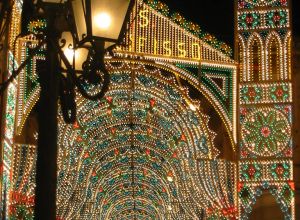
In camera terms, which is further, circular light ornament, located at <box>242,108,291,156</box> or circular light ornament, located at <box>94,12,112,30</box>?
circular light ornament, located at <box>242,108,291,156</box>

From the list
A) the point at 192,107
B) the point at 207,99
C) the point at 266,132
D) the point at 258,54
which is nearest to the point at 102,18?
the point at 266,132

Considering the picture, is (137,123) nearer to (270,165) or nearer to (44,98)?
(270,165)

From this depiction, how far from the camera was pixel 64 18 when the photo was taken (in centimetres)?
663

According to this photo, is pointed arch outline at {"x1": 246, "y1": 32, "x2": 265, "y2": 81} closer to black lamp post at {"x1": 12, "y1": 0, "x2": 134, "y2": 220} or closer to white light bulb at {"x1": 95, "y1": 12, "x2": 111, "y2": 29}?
black lamp post at {"x1": 12, "y1": 0, "x2": 134, "y2": 220}

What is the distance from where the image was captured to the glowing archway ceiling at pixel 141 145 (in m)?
17.6

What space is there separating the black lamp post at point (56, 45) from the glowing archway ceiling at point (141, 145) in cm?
966

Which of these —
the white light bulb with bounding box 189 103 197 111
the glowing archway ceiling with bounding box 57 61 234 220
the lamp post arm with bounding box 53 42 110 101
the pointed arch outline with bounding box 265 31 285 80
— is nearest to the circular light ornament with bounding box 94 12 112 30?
the lamp post arm with bounding box 53 42 110 101

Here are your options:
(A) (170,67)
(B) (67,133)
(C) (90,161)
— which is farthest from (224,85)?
(C) (90,161)

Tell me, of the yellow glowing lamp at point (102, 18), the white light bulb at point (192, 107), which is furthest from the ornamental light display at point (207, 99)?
the yellow glowing lamp at point (102, 18)

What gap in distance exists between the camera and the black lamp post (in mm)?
6406

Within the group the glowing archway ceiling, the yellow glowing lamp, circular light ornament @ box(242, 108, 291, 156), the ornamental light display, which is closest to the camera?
the yellow glowing lamp

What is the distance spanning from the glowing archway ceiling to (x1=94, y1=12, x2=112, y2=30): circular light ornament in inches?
389

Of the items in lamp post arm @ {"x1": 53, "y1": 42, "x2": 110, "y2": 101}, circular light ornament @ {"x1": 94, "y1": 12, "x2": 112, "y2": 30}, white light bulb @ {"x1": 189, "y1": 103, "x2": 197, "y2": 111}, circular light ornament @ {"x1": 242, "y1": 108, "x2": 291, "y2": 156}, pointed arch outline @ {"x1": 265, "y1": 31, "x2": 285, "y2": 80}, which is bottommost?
lamp post arm @ {"x1": 53, "y1": 42, "x2": 110, "y2": 101}

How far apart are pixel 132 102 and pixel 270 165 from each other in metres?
6.02
